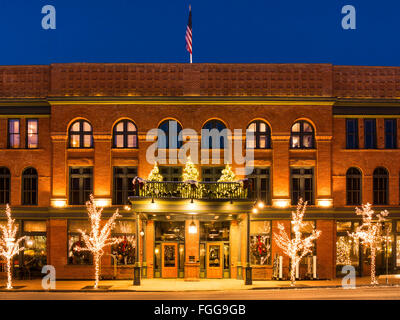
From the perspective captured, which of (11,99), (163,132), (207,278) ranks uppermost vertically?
(11,99)

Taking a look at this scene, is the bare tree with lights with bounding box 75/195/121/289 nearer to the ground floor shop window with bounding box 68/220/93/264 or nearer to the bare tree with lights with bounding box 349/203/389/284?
the ground floor shop window with bounding box 68/220/93/264

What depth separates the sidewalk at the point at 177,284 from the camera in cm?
2769

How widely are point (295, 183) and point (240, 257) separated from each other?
5.60 metres

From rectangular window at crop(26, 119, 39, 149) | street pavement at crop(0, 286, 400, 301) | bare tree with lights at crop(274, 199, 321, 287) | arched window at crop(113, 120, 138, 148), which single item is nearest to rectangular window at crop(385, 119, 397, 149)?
bare tree with lights at crop(274, 199, 321, 287)

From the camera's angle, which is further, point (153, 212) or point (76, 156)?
point (76, 156)

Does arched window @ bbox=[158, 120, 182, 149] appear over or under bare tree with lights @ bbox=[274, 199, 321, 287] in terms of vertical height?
over

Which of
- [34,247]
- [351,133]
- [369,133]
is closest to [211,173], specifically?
[351,133]

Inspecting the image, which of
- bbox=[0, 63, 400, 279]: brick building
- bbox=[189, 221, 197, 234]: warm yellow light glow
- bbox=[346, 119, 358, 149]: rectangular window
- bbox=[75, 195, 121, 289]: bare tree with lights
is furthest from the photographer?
bbox=[346, 119, 358, 149]: rectangular window

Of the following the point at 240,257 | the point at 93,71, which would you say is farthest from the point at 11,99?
the point at 240,257

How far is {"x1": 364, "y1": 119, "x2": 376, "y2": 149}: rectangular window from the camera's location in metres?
33.1

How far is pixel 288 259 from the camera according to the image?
3184cm

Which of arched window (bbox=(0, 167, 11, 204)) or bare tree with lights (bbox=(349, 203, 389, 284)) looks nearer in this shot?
bare tree with lights (bbox=(349, 203, 389, 284))

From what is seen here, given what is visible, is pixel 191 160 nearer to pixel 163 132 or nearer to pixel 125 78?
pixel 163 132

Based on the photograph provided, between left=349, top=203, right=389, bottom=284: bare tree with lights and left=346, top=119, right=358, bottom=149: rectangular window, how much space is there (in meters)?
3.81
